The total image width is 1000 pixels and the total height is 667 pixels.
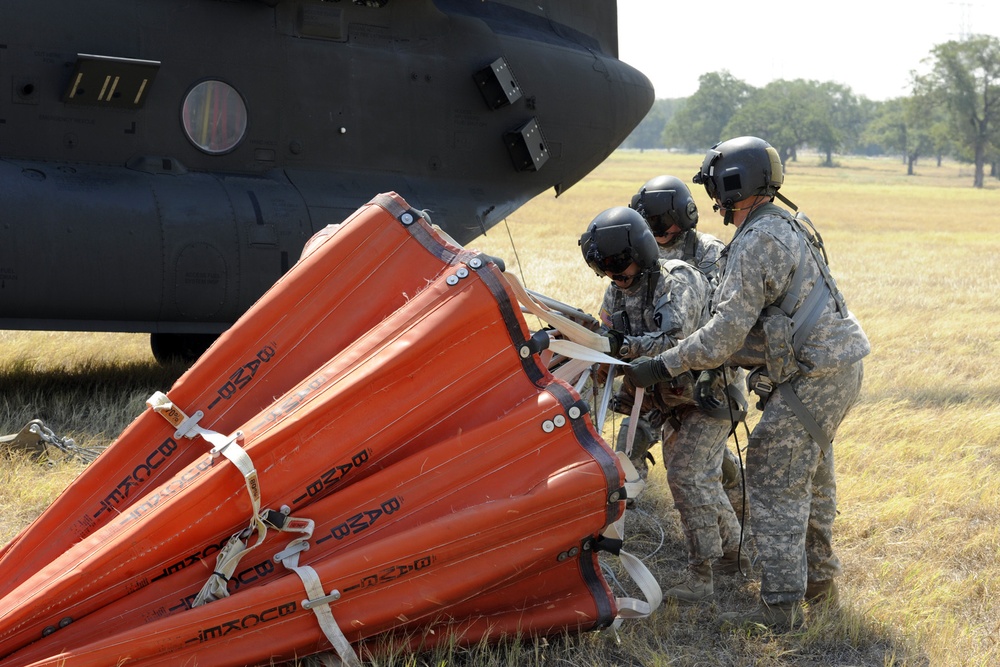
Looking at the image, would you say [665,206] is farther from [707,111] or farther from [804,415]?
[707,111]

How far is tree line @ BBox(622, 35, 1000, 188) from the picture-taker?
88750 mm

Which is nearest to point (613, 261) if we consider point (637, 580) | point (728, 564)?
point (637, 580)

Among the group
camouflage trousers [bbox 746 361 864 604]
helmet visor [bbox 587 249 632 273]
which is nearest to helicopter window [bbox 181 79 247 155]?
helmet visor [bbox 587 249 632 273]

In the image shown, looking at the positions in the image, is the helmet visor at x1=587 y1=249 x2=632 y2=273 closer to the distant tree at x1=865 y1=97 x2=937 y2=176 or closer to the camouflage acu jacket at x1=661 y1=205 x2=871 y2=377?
the camouflage acu jacket at x1=661 y1=205 x2=871 y2=377

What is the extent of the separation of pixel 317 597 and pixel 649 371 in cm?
186

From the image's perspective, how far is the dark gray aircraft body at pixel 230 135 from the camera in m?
7.23

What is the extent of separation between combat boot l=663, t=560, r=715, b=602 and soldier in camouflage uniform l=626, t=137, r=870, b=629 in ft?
1.12

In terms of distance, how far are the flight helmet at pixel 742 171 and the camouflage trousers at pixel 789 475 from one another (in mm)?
891

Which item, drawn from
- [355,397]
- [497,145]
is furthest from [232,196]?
[355,397]

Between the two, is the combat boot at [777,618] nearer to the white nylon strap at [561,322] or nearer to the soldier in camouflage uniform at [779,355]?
the soldier in camouflage uniform at [779,355]

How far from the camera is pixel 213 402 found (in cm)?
423

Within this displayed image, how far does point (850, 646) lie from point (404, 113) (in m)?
5.93

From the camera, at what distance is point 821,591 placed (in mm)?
Answer: 5000

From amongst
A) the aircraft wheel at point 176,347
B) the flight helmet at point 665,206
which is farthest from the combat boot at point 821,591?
the aircraft wheel at point 176,347
